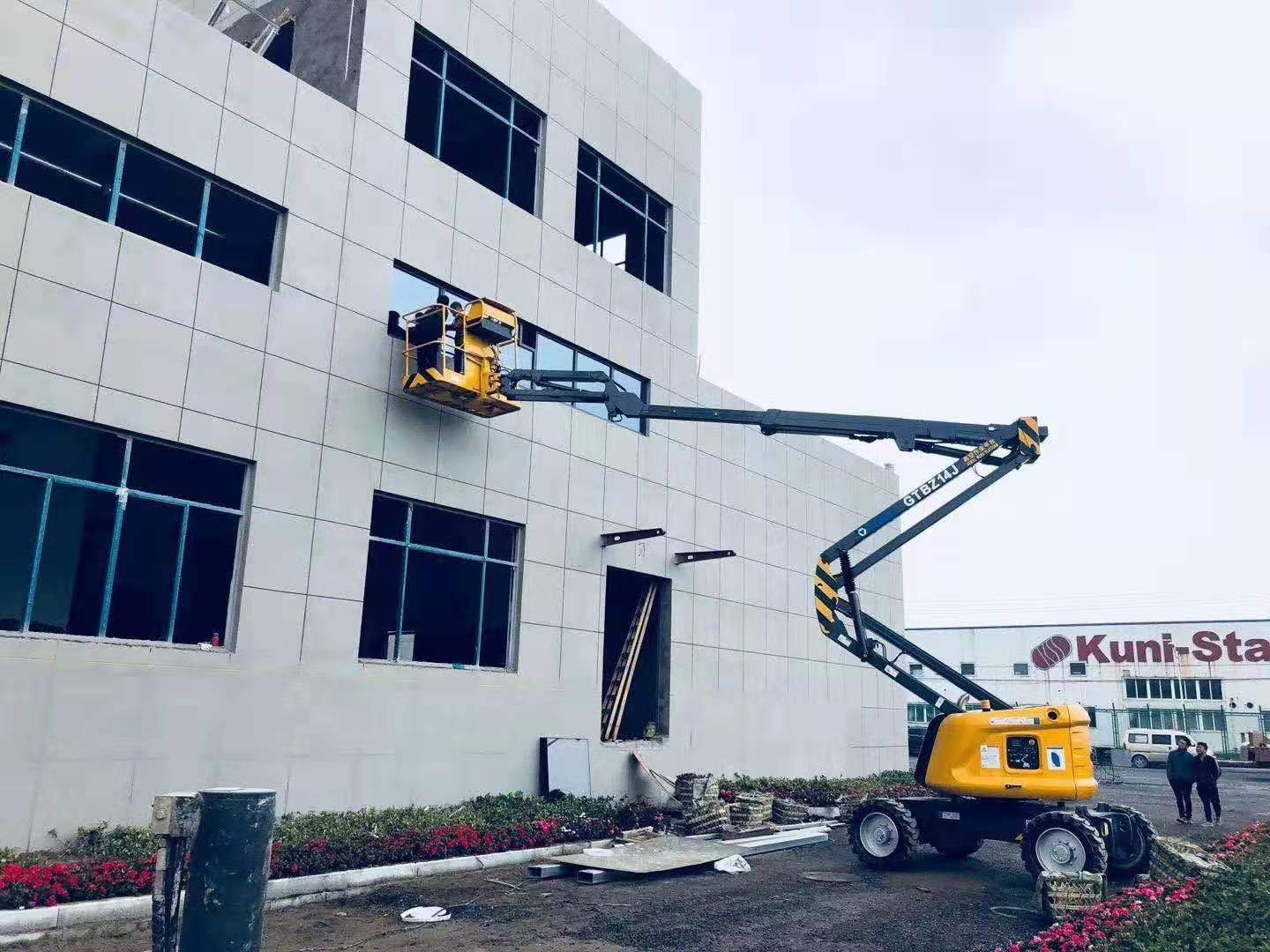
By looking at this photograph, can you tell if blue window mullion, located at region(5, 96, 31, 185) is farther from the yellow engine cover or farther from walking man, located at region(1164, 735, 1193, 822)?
walking man, located at region(1164, 735, 1193, 822)

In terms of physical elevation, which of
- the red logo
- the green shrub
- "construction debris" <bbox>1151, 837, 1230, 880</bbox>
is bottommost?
"construction debris" <bbox>1151, 837, 1230, 880</bbox>

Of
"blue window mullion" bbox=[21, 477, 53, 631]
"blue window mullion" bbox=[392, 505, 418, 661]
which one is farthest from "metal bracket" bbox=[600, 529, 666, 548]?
"blue window mullion" bbox=[21, 477, 53, 631]

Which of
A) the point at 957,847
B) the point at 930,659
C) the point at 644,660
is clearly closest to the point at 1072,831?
the point at 957,847

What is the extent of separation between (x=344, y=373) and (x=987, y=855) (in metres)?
13.4

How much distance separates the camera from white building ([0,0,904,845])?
12.5 metres

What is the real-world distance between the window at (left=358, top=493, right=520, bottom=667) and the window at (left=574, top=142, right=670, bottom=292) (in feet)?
26.9

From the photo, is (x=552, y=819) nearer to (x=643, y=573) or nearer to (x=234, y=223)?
(x=643, y=573)

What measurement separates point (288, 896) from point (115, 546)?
5.06 m

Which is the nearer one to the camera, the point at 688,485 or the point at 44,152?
the point at 44,152

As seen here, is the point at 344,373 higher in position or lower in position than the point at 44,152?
lower

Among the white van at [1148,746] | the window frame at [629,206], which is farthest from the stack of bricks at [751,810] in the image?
the white van at [1148,746]

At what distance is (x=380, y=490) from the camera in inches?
635

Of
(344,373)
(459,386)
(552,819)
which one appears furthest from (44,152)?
(552,819)

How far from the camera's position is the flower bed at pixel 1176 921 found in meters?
8.41
